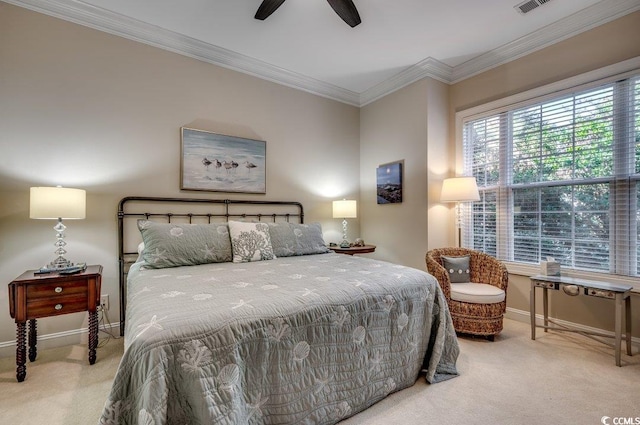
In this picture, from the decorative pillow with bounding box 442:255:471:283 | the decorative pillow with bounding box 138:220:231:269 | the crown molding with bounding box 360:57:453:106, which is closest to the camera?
the decorative pillow with bounding box 138:220:231:269

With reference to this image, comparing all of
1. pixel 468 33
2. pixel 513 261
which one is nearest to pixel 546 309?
pixel 513 261

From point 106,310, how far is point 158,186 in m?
1.26

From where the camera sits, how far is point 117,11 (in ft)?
8.58

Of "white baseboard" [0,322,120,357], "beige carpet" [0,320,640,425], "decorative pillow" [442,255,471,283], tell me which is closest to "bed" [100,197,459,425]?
"beige carpet" [0,320,640,425]

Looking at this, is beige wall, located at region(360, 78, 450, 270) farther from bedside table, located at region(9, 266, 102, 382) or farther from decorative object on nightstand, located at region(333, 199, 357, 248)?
bedside table, located at region(9, 266, 102, 382)

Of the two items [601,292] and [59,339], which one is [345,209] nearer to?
[601,292]

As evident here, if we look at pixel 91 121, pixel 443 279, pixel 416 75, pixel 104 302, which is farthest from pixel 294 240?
pixel 416 75

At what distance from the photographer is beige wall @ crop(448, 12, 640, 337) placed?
247cm

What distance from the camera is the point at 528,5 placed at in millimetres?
2535

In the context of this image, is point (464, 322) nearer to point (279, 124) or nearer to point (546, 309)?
point (546, 309)

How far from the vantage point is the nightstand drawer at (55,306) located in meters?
2.01

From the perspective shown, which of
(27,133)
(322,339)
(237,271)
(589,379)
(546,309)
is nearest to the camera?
(322,339)

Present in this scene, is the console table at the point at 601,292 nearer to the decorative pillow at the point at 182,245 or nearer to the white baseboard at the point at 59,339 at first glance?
the decorative pillow at the point at 182,245

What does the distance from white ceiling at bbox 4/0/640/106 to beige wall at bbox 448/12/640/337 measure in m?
0.10
